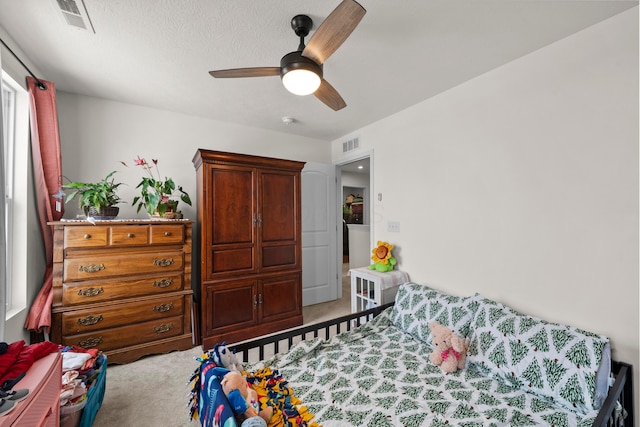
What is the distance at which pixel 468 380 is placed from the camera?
1591mm

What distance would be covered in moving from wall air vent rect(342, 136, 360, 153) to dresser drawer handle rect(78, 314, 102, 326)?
3337mm

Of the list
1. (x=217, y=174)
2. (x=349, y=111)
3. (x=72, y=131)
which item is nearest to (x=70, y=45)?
(x=72, y=131)

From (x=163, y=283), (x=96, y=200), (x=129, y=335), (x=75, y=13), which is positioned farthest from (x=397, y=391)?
(x=75, y=13)

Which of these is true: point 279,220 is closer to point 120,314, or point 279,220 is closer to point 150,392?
point 120,314

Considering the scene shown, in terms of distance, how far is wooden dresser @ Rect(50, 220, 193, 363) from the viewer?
6.87 ft

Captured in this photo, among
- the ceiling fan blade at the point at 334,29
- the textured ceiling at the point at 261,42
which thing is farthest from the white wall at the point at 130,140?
the ceiling fan blade at the point at 334,29

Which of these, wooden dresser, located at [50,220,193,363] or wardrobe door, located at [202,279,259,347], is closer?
wooden dresser, located at [50,220,193,363]

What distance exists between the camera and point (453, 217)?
93.1 inches

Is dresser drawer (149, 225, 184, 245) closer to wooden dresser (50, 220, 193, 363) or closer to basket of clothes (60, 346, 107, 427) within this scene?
wooden dresser (50, 220, 193, 363)

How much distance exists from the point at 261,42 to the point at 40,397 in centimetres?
216

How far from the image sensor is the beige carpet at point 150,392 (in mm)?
1695

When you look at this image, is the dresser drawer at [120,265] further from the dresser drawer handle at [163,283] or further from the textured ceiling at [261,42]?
the textured ceiling at [261,42]

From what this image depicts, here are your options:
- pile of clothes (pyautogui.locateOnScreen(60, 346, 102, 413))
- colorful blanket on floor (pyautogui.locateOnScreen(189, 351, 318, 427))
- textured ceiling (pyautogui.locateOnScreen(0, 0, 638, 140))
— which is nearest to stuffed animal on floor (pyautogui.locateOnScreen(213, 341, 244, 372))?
colorful blanket on floor (pyautogui.locateOnScreen(189, 351, 318, 427))

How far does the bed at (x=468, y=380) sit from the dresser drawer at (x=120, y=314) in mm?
1242
